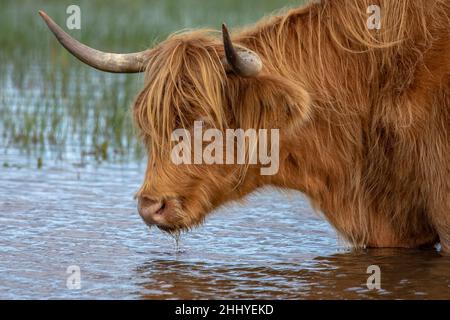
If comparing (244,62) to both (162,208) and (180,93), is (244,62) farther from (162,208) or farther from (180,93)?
(162,208)

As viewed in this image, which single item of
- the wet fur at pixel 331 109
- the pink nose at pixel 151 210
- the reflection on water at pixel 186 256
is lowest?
the reflection on water at pixel 186 256

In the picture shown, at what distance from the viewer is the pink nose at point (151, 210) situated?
567cm

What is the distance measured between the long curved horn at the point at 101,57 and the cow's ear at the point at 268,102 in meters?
0.58

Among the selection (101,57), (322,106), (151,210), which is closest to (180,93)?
(101,57)

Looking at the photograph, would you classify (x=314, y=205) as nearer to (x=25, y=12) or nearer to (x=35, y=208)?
(x=35, y=208)

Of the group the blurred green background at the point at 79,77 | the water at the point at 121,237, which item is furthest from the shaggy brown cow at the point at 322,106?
the blurred green background at the point at 79,77

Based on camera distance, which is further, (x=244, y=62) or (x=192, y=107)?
(x=192, y=107)

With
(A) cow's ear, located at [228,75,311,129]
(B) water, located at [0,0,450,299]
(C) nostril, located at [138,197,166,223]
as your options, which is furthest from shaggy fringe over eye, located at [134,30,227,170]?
(B) water, located at [0,0,450,299]

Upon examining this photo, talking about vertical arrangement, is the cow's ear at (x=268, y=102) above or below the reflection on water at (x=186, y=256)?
above

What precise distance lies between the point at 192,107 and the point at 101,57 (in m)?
0.63

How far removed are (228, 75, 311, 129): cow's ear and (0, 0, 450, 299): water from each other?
0.61 metres

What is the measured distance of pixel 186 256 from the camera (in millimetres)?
6289

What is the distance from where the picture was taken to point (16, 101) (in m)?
11.5

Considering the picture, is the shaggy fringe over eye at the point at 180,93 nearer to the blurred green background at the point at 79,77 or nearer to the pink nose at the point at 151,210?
the pink nose at the point at 151,210
